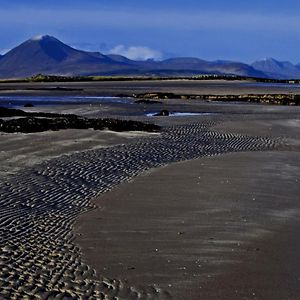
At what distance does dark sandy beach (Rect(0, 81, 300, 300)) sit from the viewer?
8.32 metres

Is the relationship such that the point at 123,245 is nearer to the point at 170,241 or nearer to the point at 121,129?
the point at 170,241

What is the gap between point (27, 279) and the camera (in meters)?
8.30

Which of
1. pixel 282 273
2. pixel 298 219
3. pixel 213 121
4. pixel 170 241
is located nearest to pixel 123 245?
pixel 170 241

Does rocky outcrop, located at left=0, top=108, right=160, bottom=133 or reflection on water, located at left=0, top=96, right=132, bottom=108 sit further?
reflection on water, located at left=0, top=96, right=132, bottom=108

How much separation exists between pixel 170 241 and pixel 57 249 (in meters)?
1.76

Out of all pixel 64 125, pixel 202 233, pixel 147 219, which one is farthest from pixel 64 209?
pixel 64 125

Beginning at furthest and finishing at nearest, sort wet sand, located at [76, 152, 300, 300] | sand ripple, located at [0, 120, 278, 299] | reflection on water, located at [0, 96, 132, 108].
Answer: reflection on water, located at [0, 96, 132, 108] < wet sand, located at [76, 152, 300, 300] < sand ripple, located at [0, 120, 278, 299]

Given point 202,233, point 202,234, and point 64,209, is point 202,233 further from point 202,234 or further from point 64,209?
point 64,209

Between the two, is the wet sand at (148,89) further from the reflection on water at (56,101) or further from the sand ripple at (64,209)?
the sand ripple at (64,209)

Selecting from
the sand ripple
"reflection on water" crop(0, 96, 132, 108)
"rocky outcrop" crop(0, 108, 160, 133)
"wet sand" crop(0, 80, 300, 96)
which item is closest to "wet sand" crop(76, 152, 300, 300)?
the sand ripple

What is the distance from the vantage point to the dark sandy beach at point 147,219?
8320 millimetres

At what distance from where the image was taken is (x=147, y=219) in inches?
461

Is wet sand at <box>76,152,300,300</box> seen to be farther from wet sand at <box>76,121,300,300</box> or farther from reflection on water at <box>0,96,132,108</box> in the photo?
reflection on water at <box>0,96,132,108</box>

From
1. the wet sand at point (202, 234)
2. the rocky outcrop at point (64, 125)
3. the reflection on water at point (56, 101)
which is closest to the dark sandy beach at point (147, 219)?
the wet sand at point (202, 234)
